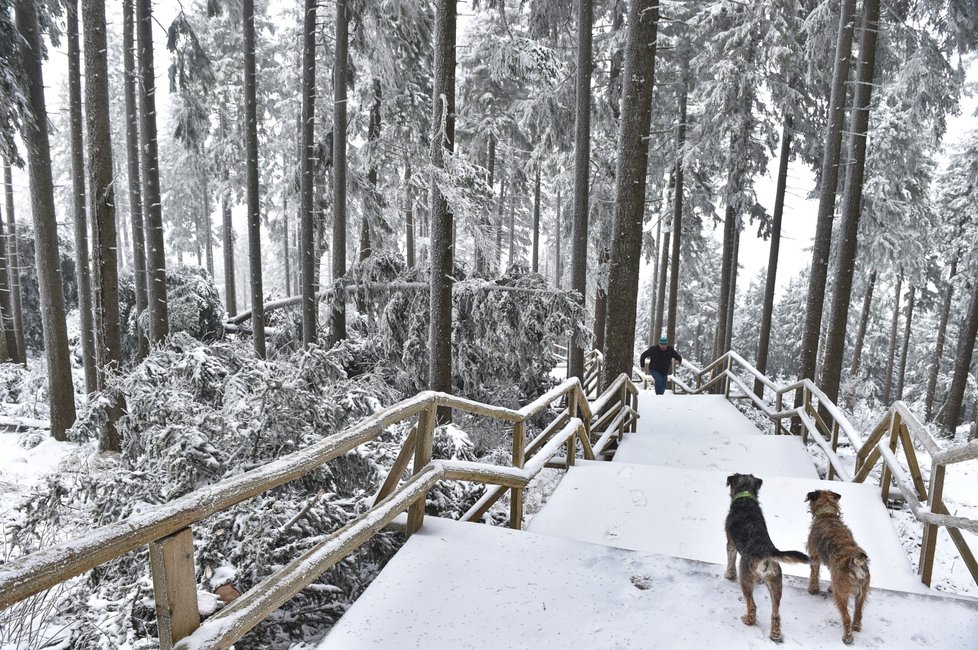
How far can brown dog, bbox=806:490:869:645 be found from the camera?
9.79 feet

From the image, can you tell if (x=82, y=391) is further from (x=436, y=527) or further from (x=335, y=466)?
(x=436, y=527)

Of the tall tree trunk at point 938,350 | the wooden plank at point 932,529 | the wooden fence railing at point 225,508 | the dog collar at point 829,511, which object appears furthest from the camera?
the tall tree trunk at point 938,350

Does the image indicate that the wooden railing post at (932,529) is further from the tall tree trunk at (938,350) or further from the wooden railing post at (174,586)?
the tall tree trunk at (938,350)

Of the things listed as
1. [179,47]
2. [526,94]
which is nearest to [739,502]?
[179,47]

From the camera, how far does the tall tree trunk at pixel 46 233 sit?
439 inches

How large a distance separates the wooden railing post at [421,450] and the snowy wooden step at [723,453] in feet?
14.6

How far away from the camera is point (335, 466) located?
16.0 feet

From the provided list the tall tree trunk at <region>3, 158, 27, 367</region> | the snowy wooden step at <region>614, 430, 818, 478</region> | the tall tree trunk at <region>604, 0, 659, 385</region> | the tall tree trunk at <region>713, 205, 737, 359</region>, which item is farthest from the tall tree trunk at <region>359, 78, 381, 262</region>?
the tall tree trunk at <region>713, 205, 737, 359</region>

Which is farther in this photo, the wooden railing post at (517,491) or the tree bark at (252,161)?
the tree bark at (252,161)

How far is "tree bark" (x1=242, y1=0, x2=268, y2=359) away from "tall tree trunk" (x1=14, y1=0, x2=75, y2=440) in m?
3.89

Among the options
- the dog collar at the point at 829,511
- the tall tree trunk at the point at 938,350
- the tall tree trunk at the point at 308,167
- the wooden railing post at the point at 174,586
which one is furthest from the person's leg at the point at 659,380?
the tall tree trunk at the point at 938,350

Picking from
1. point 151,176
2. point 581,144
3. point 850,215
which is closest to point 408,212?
point 581,144

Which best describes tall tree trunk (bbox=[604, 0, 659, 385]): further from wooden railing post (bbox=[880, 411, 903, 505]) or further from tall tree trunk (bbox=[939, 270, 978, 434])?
tall tree trunk (bbox=[939, 270, 978, 434])

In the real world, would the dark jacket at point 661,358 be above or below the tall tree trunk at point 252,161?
below
